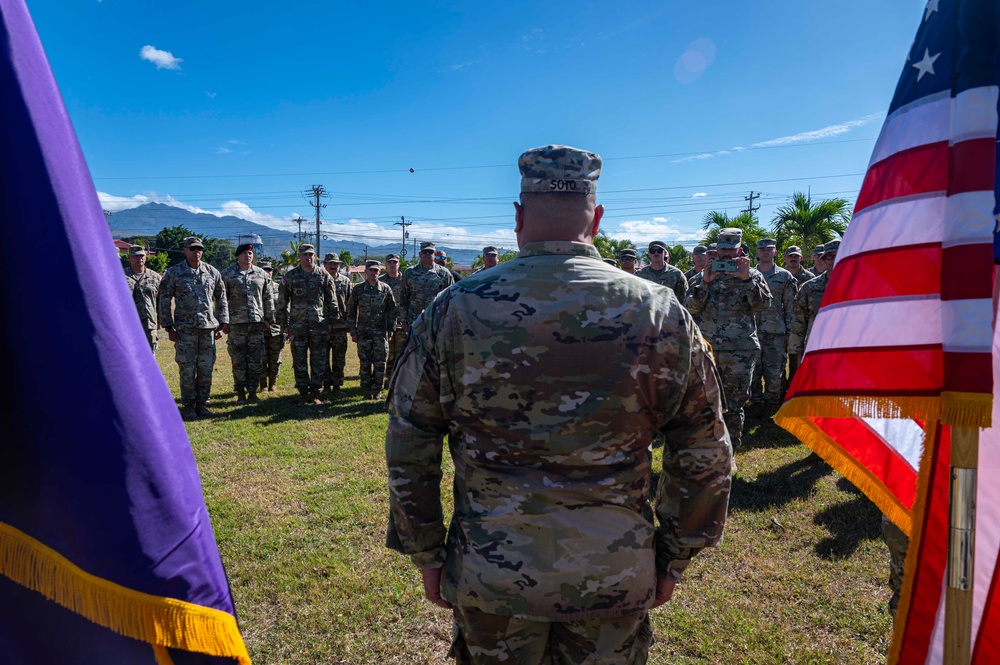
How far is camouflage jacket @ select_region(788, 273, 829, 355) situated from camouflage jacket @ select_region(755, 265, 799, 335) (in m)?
0.21

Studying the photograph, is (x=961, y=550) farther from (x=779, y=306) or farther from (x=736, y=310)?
(x=779, y=306)

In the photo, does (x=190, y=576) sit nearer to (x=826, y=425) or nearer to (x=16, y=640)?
(x=16, y=640)

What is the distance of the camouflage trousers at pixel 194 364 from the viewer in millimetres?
7758

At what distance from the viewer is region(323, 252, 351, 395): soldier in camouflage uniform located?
9.18m

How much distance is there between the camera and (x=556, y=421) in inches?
62.0

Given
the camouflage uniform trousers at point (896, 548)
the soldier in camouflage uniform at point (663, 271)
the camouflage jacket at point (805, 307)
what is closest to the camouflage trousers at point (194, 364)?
the soldier in camouflage uniform at point (663, 271)

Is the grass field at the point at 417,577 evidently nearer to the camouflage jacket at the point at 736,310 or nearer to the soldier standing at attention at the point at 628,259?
the camouflage jacket at the point at 736,310

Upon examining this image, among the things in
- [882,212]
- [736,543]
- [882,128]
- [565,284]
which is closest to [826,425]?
[882,212]

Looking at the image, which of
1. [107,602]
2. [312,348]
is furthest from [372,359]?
[107,602]

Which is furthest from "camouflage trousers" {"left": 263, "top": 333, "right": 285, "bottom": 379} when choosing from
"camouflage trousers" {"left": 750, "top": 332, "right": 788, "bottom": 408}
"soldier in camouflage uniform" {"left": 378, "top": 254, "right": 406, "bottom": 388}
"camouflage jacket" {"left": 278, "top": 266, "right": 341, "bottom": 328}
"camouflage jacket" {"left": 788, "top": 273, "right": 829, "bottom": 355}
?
"camouflage jacket" {"left": 788, "top": 273, "right": 829, "bottom": 355}

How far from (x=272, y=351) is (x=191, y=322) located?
1.93 m

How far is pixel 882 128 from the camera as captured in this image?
2.02 meters

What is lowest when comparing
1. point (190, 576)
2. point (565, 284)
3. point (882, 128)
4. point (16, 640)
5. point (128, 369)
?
point (16, 640)

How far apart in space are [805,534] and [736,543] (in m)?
0.59
